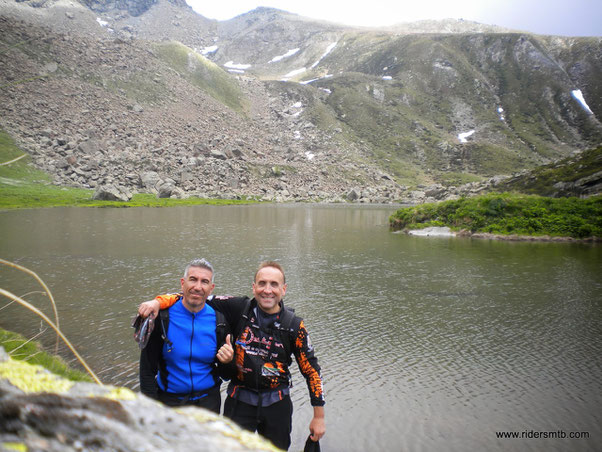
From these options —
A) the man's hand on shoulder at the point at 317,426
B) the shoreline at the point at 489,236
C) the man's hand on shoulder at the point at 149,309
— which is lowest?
the shoreline at the point at 489,236

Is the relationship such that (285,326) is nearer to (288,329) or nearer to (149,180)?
(288,329)

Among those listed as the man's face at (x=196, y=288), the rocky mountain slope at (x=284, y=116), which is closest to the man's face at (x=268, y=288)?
the man's face at (x=196, y=288)

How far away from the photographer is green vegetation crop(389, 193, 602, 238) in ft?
100

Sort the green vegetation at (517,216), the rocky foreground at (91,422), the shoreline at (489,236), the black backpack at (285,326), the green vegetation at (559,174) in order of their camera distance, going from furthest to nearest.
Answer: the green vegetation at (559,174)
the green vegetation at (517,216)
the shoreline at (489,236)
the black backpack at (285,326)
the rocky foreground at (91,422)

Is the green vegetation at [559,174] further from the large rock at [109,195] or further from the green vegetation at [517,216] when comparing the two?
the large rock at [109,195]

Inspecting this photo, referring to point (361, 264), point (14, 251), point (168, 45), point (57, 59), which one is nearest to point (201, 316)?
point (361, 264)

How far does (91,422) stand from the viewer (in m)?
1.22

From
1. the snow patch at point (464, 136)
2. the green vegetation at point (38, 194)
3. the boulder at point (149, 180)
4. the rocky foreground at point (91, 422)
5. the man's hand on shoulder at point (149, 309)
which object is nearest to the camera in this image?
the rocky foreground at point (91, 422)

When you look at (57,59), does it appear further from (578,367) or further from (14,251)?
(578,367)

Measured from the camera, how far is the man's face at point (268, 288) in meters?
4.29

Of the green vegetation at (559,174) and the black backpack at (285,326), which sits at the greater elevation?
the green vegetation at (559,174)

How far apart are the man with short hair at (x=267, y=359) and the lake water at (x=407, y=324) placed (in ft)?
7.45

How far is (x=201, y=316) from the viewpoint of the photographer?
4316mm

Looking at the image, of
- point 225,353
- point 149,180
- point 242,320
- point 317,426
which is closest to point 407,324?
point 317,426
